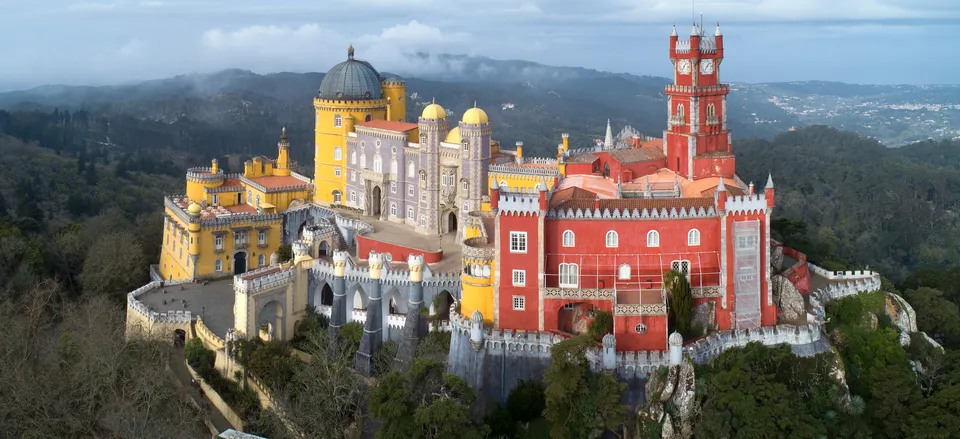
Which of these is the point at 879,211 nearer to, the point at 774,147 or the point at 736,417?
the point at 774,147

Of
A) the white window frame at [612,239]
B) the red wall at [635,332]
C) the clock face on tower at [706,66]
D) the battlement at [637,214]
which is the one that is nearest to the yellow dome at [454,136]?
the clock face on tower at [706,66]

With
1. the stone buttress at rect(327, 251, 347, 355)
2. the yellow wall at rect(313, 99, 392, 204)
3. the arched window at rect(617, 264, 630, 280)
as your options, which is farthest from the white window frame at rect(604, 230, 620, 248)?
the yellow wall at rect(313, 99, 392, 204)

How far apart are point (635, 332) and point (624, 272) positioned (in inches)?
122

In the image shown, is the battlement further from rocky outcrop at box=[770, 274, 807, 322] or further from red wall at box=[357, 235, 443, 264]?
red wall at box=[357, 235, 443, 264]

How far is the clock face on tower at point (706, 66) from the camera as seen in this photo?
167 ft

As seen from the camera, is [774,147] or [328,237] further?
[774,147]

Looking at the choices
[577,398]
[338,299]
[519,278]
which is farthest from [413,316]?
[577,398]

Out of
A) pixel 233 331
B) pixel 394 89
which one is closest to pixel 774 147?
pixel 394 89

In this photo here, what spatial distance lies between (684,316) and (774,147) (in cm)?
9559

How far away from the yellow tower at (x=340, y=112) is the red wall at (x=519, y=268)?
24.7 meters

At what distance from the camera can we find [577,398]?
38344 mm

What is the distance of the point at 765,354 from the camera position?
40125 millimetres

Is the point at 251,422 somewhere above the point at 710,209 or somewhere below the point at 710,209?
below

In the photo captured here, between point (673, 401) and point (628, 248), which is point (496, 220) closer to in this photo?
point (628, 248)
